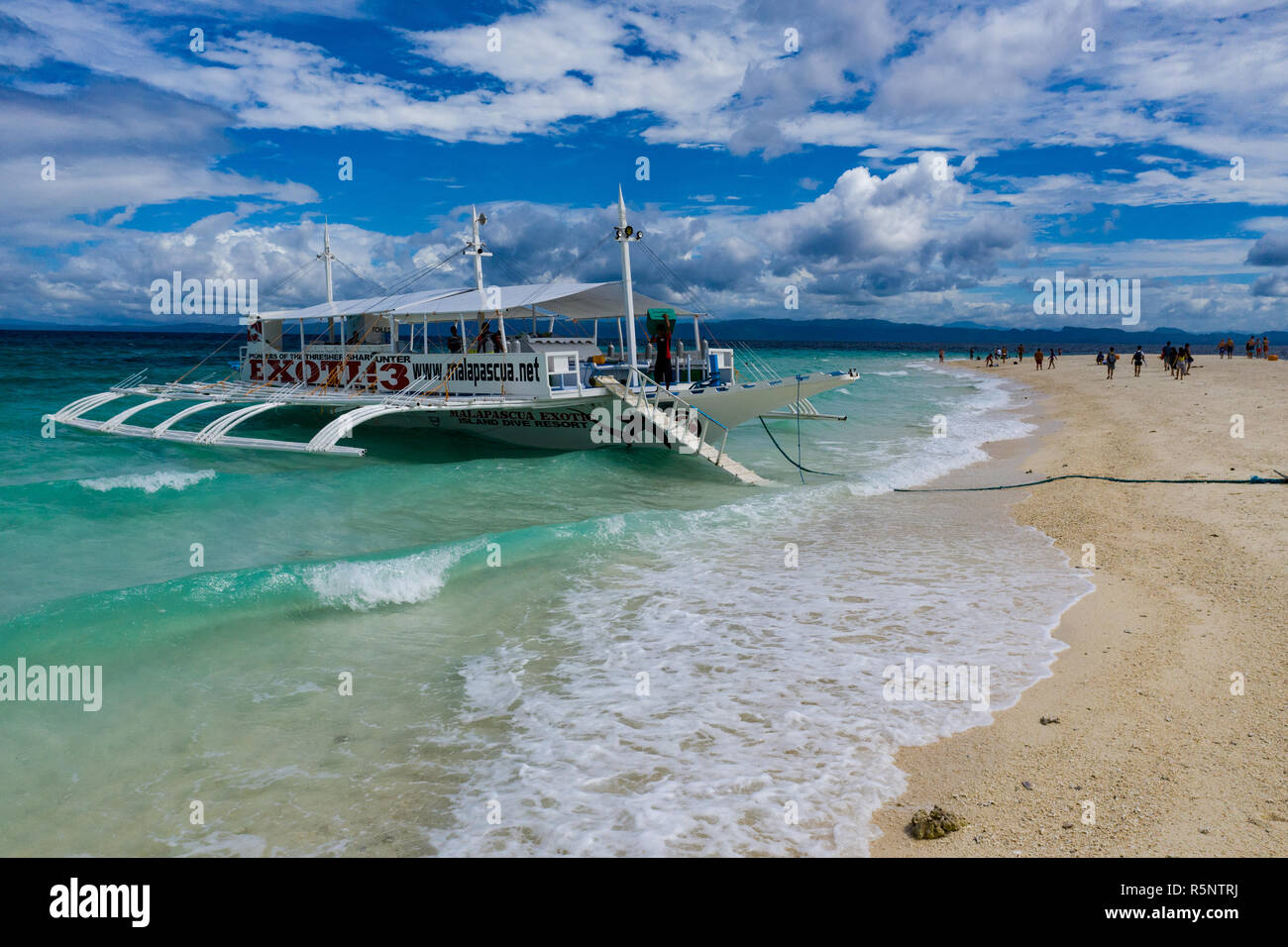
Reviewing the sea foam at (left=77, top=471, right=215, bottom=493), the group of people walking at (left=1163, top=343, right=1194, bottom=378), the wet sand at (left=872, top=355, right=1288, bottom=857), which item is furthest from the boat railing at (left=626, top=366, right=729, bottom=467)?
the group of people walking at (left=1163, top=343, right=1194, bottom=378)

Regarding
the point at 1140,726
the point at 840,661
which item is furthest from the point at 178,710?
the point at 1140,726

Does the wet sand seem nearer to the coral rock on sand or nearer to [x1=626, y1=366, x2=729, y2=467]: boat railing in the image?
the coral rock on sand

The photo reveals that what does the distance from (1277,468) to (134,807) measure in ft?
59.8

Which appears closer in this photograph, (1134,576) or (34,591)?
(1134,576)

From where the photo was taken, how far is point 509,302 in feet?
65.6

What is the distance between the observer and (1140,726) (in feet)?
17.9

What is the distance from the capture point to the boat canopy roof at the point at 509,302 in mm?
19812

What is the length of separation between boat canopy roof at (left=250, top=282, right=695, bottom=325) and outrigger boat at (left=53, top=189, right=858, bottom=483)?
0.18 ft

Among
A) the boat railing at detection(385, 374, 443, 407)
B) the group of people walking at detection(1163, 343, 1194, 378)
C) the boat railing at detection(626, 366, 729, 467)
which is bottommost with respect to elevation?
the boat railing at detection(626, 366, 729, 467)

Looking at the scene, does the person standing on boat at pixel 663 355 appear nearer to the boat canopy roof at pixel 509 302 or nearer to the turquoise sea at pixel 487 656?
the boat canopy roof at pixel 509 302

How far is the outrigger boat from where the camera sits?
18609mm

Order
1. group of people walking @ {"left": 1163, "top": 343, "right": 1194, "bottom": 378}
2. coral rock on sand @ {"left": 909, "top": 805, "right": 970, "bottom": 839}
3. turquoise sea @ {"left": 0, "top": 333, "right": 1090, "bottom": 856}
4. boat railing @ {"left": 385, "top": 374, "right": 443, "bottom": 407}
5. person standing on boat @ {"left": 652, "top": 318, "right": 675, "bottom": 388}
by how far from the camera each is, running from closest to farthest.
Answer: coral rock on sand @ {"left": 909, "top": 805, "right": 970, "bottom": 839} → turquoise sea @ {"left": 0, "top": 333, "right": 1090, "bottom": 856} → person standing on boat @ {"left": 652, "top": 318, "right": 675, "bottom": 388} → boat railing @ {"left": 385, "top": 374, "right": 443, "bottom": 407} → group of people walking @ {"left": 1163, "top": 343, "right": 1194, "bottom": 378}
